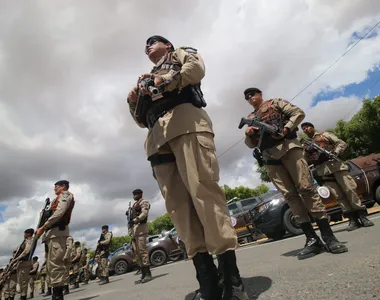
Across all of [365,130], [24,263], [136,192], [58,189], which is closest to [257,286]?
[58,189]

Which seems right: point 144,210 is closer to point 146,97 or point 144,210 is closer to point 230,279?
point 146,97

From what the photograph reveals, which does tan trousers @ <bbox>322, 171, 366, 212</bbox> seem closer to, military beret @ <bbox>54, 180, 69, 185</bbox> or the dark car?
military beret @ <bbox>54, 180, 69, 185</bbox>

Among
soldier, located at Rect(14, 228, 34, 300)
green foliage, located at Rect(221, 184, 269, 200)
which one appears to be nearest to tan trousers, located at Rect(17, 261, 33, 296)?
soldier, located at Rect(14, 228, 34, 300)

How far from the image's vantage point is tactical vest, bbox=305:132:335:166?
5.05 metres

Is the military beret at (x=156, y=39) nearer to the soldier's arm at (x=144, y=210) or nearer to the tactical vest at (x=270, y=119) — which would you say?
the tactical vest at (x=270, y=119)

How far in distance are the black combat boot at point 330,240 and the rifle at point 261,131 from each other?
37.9 inches

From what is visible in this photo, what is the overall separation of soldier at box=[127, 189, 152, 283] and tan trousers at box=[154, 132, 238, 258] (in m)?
4.69

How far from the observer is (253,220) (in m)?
7.10

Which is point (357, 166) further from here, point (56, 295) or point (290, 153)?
point (56, 295)

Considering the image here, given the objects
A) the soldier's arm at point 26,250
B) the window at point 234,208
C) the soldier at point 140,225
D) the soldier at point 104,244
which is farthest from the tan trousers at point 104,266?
the window at point 234,208

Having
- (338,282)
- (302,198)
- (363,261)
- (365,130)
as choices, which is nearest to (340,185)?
(302,198)

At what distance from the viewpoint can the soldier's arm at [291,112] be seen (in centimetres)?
303

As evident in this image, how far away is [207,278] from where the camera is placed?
5.44 ft

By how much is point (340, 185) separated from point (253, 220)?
9.04ft
